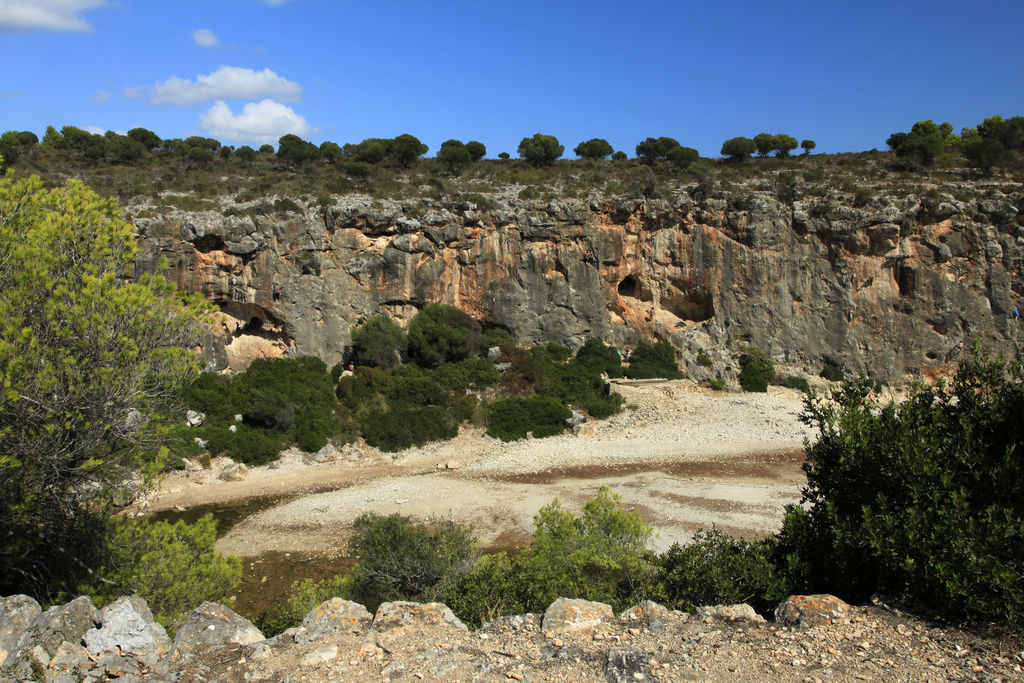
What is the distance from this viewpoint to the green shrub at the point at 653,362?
28656 millimetres

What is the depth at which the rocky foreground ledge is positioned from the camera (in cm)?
577

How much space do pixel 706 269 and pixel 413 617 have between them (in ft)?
88.0

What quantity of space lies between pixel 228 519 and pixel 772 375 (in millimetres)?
23340

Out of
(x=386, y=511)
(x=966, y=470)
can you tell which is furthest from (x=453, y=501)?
(x=966, y=470)

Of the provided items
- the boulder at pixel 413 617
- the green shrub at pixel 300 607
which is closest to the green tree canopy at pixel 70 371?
the green shrub at pixel 300 607

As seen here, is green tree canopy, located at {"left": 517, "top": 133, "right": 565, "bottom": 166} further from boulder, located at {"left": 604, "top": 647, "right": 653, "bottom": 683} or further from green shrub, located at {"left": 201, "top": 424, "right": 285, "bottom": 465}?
boulder, located at {"left": 604, "top": 647, "right": 653, "bottom": 683}

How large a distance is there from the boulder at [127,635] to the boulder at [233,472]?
559 inches

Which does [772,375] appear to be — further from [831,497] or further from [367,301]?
[831,497]

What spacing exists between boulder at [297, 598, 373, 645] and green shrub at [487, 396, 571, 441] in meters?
16.7

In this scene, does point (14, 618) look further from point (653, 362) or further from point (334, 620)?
point (653, 362)

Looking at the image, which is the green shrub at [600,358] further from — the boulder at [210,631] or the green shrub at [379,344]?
the boulder at [210,631]

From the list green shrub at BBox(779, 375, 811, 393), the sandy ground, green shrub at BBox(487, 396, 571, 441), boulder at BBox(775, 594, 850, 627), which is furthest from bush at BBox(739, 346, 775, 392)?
boulder at BBox(775, 594, 850, 627)

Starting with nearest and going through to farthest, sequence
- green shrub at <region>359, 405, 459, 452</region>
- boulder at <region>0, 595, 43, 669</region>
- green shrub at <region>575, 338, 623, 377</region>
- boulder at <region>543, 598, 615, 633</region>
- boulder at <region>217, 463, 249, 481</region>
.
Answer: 1. boulder at <region>0, 595, 43, 669</region>
2. boulder at <region>543, 598, 615, 633</region>
3. boulder at <region>217, 463, 249, 481</region>
4. green shrub at <region>359, 405, 459, 452</region>
5. green shrub at <region>575, 338, 623, 377</region>

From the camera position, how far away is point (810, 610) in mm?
6746
